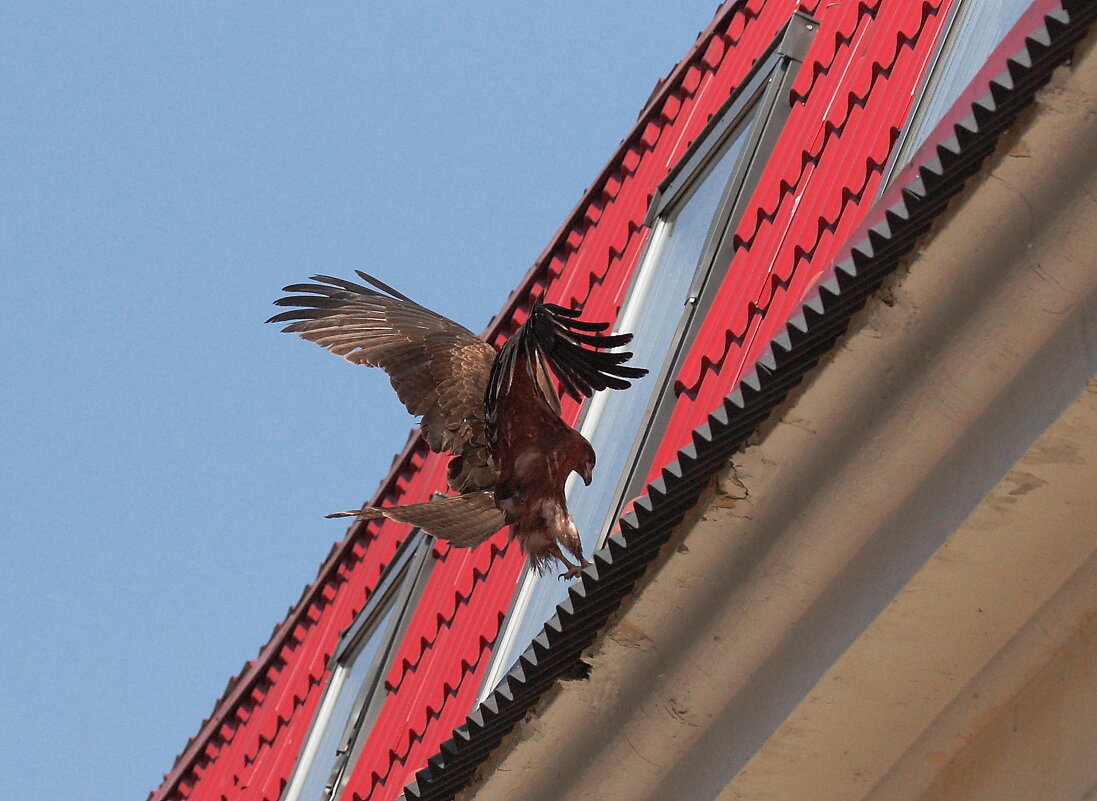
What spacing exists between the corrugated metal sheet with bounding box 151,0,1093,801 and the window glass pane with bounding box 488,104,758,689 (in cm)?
24

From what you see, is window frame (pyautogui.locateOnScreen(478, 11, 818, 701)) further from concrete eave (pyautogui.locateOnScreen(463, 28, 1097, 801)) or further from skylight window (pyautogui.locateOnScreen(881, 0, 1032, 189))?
concrete eave (pyautogui.locateOnScreen(463, 28, 1097, 801))

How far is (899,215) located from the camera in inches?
136

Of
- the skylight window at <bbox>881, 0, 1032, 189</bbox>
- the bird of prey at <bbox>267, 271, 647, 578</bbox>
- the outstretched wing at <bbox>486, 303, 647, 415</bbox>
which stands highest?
the skylight window at <bbox>881, 0, 1032, 189</bbox>

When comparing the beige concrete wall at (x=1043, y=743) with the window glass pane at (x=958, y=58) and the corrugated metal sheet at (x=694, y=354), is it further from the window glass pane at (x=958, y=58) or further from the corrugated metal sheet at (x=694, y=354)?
the window glass pane at (x=958, y=58)

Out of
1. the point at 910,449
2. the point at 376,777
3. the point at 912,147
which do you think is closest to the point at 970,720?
the point at 910,449

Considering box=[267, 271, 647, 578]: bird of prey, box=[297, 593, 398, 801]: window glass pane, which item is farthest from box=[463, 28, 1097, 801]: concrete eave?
box=[297, 593, 398, 801]: window glass pane

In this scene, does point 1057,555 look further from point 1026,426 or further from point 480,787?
point 480,787

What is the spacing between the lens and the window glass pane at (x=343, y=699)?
7.73 metres

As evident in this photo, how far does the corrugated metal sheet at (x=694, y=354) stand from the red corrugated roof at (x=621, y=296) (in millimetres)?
11

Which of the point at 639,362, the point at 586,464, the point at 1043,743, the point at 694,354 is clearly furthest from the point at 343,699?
the point at 1043,743

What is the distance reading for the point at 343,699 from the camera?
8.29m

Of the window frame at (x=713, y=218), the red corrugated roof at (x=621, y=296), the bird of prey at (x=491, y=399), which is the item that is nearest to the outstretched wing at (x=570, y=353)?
the bird of prey at (x=491, y=399)

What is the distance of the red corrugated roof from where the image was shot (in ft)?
17.9

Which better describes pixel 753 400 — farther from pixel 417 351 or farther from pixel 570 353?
pixel 417 351
